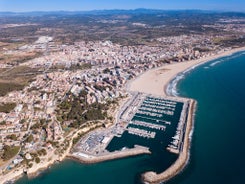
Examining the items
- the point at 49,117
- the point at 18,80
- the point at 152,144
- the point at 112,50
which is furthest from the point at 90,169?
the point at 112,50

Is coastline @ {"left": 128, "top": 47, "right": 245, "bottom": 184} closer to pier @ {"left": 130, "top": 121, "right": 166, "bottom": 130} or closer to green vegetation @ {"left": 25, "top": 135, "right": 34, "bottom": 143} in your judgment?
pier @ {"left": 130, "top": 121, "right": 166, "bottom": 130}

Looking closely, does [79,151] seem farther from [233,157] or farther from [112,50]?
[112,50]

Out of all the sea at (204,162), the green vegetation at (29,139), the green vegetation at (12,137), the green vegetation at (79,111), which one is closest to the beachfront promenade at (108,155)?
the sea at (204,162)

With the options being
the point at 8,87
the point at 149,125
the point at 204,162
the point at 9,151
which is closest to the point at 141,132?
the point at 149,125

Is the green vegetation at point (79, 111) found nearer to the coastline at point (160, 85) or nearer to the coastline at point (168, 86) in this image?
the coastline at point (160, 85)

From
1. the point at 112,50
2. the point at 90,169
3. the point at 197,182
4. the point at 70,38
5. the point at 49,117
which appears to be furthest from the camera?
the point at 70,38

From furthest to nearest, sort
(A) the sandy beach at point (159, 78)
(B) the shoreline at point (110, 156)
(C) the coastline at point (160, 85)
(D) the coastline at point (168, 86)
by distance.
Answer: (A) the sandy beach at point (159, 78) → (B) the shoreline at point (110, 156) → (C) the coastline at point (160, 85) → (D) the coastline at point (168, 86)

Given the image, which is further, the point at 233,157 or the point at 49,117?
the point at 49,117
